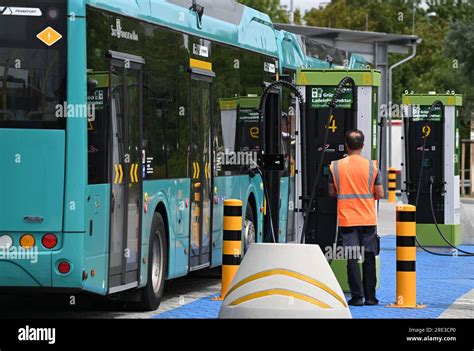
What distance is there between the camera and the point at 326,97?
17625 millimetres

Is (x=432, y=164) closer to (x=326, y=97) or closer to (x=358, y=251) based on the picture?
(x=326, y=97)

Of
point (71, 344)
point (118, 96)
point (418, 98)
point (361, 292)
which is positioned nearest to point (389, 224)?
point (418, 98)

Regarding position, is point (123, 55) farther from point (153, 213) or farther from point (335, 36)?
point (335, 36)

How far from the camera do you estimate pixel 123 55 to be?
1452 cm

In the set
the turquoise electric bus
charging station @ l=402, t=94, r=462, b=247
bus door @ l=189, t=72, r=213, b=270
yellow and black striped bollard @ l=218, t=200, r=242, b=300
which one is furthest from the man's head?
charging station @ l=402, t=94, r=462, b=247

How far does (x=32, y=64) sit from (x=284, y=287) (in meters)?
4.01

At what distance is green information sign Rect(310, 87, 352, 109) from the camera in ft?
57.3

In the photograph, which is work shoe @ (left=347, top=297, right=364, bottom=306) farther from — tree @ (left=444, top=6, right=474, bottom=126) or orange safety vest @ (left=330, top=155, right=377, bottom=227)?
tree @ (left=444, top=6, right=474, bottom=126)

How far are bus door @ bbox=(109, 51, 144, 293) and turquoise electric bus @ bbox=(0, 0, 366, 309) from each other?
19 mm

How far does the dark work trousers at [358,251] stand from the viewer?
15.8 meters

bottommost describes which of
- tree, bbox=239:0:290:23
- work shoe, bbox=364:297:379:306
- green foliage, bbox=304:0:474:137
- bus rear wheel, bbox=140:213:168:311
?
work shoe, bbox=364:297:379:306

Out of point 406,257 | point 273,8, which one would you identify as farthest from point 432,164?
point 273,8

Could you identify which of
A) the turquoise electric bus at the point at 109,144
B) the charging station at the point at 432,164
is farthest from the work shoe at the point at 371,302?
the charging station at the point at 432,164

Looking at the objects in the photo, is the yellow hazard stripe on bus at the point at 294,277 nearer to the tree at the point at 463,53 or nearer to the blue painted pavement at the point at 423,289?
the blue painted pavement at the point at 423,289
